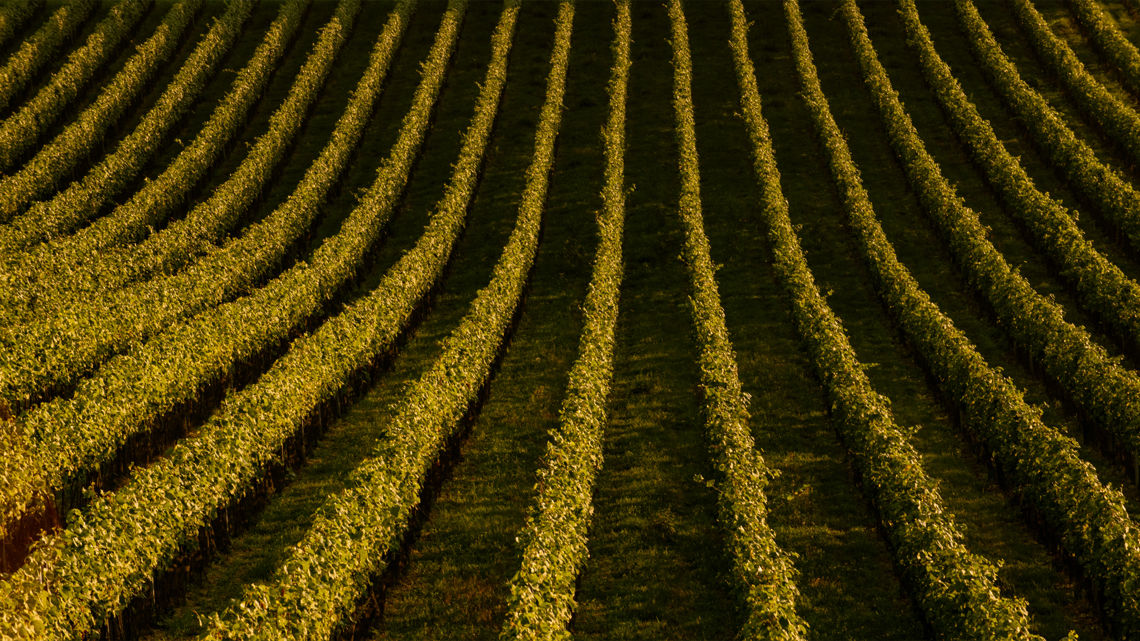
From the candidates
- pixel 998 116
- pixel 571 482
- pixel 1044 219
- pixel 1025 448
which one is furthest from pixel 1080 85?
pixel 571 482

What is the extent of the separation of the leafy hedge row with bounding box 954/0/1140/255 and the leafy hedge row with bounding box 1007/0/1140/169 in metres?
1.17

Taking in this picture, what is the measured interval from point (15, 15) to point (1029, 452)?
64.7 m

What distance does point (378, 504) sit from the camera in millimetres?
23891

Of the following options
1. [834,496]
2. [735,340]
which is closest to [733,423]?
[834,496]

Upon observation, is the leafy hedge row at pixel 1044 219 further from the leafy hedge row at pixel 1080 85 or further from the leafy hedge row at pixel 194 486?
the leafy hedge row at pixel 194 486

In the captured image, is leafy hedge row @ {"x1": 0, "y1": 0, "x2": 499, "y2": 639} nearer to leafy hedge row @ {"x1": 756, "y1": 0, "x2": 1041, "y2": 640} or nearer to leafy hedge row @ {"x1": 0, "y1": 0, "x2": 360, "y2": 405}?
leafy hedge row @ {"x1": 0, "y1": 0, "x2": 360, "y2": 405}

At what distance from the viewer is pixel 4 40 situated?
217ft

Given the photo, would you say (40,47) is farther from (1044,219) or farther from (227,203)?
(1044,219)

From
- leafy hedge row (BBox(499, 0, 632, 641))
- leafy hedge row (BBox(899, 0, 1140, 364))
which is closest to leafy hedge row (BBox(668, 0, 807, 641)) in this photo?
leafy hedge row (BBox(499, 0, 632, 641))

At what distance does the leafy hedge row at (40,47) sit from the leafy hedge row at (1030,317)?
45.3 m

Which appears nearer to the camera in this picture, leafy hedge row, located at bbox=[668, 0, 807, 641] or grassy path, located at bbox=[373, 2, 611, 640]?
leafy hedge row, located at bbox=[668, 0, 807, 641]

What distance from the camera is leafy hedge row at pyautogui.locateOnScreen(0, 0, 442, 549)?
24.9m

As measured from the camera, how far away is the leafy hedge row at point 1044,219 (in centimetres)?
3478

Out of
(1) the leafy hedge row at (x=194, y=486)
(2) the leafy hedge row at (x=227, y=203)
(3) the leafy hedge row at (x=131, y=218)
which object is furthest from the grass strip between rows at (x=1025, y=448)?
(3) the leafy hedge row at (x=131, y=218)
